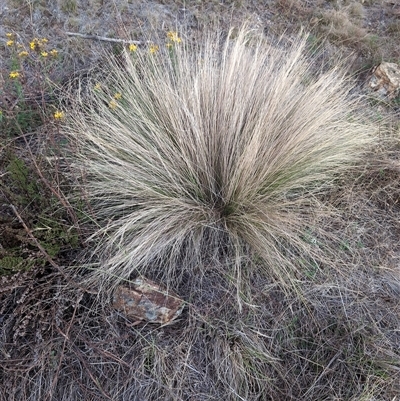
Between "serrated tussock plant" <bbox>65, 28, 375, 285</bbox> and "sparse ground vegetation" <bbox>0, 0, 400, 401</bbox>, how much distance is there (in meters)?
0.01

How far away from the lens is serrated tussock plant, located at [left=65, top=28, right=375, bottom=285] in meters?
1.62

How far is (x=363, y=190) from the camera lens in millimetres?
1954

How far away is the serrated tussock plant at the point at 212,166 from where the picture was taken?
162cm

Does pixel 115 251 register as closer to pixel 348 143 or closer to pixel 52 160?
pixel 52 160

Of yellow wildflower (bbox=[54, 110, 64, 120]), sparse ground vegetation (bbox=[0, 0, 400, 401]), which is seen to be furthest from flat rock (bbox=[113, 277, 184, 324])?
yellow wildflower (bbox=[54, 110, 64, 120])

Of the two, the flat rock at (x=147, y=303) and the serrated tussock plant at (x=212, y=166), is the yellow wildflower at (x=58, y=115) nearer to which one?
the serrated tussock plant at (x=212, y=166)

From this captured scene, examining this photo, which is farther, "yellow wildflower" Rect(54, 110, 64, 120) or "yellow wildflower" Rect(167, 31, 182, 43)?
"yellow wildflower" Rect(167, 31, 182, 43)

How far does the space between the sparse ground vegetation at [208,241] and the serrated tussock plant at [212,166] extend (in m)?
0.01

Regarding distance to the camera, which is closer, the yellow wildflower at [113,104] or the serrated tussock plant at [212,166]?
the serrated tussock plant at [212,166]

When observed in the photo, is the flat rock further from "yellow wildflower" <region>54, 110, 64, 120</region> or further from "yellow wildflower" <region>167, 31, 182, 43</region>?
"yellow wildflower" <region>167, 31, 182, 43</region>

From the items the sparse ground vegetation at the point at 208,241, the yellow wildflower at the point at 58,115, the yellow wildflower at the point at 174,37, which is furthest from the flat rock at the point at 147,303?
the yellow wildflower at the point at 174,37

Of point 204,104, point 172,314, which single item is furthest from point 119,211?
point 204,104

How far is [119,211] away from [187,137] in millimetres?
474

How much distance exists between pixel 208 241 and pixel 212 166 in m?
0.36
